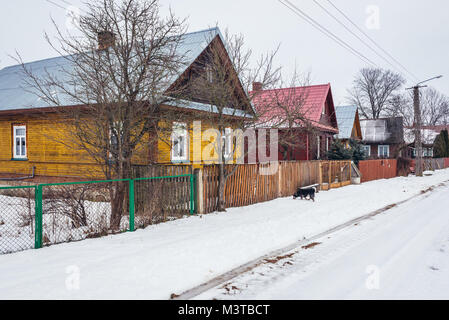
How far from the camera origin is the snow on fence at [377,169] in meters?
24.1

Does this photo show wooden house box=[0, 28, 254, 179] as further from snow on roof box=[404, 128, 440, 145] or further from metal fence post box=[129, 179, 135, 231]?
snow on roof box=[404, 128, 440, 145]

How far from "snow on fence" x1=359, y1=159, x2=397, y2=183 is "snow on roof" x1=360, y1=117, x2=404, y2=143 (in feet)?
57.9

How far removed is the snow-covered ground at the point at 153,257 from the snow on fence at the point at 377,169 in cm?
1494

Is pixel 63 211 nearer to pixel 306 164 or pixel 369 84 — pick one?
pixel 306 164

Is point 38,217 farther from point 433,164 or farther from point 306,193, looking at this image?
point 433,164

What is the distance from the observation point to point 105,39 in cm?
860

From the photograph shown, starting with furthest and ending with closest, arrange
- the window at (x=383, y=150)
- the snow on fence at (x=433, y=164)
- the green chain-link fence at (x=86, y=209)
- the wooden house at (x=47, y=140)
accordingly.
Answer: the window at (x=383, y=150), the snow on fence at (x=433, y=164), the wooden house at (x=47, y=140), the green chain-link fence at (x=86, y=209)

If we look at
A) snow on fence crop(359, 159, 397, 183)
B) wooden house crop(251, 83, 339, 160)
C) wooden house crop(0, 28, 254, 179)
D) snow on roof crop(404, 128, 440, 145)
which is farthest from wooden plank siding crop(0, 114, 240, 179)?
snow on roof crop(404, 128, 440, 145)

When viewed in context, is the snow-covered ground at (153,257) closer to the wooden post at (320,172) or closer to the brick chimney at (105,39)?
the brick chimney at (105,39)

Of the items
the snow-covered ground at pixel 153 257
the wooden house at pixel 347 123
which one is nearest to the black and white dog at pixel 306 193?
the snow-covered ground at pixel 153 257

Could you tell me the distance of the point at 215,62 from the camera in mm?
10781

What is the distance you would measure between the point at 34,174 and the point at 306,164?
40.2ft

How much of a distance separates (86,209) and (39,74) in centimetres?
1292

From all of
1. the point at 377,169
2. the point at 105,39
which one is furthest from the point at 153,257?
the point at 377,169
